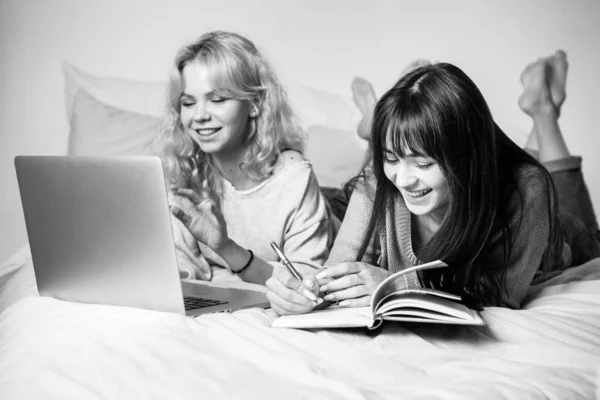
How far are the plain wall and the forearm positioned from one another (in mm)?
1298

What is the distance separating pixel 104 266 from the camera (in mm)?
1348

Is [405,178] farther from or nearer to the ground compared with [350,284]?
farther from the ground

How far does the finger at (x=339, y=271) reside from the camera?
135 cm

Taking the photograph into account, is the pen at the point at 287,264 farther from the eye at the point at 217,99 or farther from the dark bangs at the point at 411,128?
the eye at the point at 217,99

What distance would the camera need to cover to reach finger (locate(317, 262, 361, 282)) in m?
1.35

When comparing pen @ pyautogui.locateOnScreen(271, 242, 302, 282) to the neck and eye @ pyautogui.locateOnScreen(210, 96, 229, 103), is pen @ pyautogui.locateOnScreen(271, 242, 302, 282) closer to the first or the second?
the neck

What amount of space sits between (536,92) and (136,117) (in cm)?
153

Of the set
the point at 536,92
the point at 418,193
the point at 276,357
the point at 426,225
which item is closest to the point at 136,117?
the point at 536,92

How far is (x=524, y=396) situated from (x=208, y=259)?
124cm

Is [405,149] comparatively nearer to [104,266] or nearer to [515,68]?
[104,266]

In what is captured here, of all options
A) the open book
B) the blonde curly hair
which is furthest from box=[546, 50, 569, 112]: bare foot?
the open book

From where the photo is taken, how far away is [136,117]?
3.01m

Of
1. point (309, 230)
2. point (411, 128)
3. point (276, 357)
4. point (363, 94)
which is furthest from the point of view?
point (363, 94)

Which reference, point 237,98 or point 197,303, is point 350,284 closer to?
point 197,303
